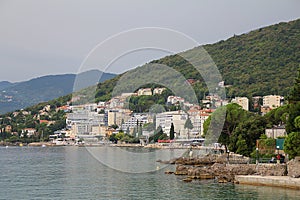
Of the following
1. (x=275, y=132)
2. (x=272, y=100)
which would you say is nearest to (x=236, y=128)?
(x=275, y=132)

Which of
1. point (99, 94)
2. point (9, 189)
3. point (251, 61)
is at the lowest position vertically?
point (9, 189)

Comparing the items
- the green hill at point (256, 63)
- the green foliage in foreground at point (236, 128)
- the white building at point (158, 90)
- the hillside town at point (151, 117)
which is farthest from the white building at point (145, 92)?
the green foliage in foreground at point (236, 128)

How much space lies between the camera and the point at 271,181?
22.6 m

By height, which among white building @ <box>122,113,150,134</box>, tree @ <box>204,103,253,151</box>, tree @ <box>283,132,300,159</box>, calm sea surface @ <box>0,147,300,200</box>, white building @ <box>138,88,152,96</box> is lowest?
calm sea surface @ <box>0,147,300,200</box>

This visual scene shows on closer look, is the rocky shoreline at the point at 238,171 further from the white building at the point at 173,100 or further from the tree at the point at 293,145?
the white building at the point at 173,100

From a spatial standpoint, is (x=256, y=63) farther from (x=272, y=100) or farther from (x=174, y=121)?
(x=174, y=121)

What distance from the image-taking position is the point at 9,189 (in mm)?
25297

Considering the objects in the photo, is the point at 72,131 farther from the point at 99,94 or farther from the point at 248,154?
the point at 248,154

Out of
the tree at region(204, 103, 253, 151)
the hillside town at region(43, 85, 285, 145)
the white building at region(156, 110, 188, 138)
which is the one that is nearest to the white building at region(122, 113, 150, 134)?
the hillside town at region(43, 85, 285, 145)

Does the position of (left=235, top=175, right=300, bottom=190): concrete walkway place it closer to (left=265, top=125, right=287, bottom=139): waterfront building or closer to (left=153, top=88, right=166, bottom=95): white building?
(left=265, top=125, right=287, bottom=139): waterfront building

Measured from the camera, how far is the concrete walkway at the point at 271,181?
841 inches

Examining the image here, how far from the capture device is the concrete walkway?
2136cm

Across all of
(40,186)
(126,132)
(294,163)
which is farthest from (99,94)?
(294,163)

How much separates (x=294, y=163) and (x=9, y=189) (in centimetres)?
1335
